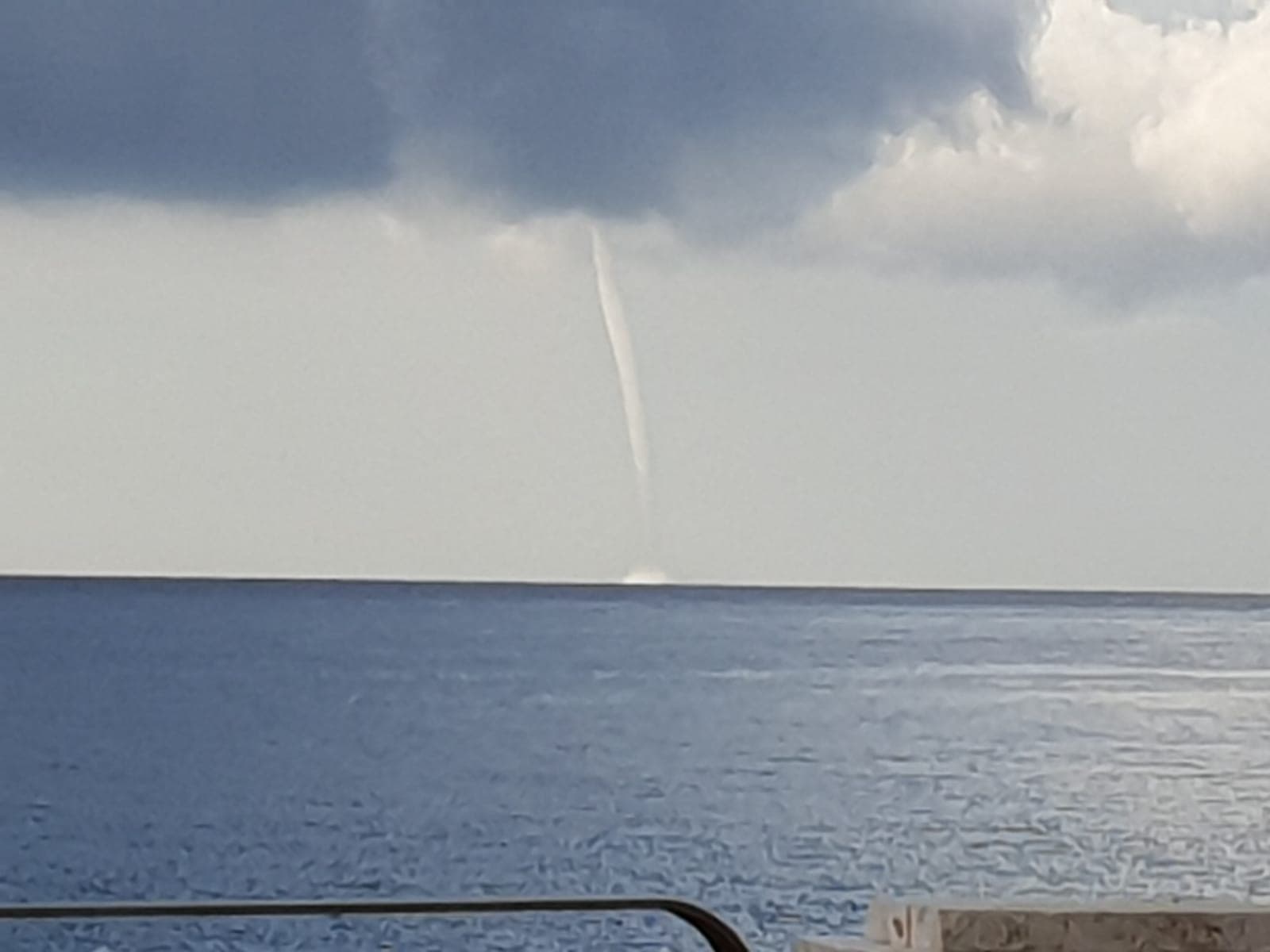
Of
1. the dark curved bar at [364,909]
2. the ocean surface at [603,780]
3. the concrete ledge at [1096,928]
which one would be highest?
the ocean surface at [603,780]

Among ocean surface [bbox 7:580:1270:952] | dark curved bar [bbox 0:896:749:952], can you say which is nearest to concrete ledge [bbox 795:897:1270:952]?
dark curved bar [bbox 0:896:749:952]

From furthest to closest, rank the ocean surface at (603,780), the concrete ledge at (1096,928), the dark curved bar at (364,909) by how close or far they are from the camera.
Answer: the ocean surface at (603,780), the concrete ledge at (1096,928), the dark curved bar at (364,909)

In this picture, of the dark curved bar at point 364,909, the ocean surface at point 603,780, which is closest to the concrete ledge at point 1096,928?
the dark curved bar at point 364,909

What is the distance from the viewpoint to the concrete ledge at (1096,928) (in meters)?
3.69

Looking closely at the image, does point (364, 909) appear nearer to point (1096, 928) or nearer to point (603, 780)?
point (1096, 928)

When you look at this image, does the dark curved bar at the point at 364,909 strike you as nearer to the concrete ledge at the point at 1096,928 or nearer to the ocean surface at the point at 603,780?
the concrete ledge at the point at 1096,928

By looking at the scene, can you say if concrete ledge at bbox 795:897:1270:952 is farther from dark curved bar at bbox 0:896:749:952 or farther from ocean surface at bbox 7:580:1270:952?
ocean surface at bbox 7:580:1270:952

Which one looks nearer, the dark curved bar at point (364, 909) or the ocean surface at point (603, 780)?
the dark curved bar at point (364, 909)

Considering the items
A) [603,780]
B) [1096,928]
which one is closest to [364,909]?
[1096,928]

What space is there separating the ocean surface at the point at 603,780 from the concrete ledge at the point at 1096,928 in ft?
71.0

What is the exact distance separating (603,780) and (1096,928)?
1440 inches

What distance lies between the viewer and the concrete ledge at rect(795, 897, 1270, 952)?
369 cm

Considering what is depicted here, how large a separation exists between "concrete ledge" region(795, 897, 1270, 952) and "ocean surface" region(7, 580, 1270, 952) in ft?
71.0

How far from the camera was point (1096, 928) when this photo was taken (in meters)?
3.69
